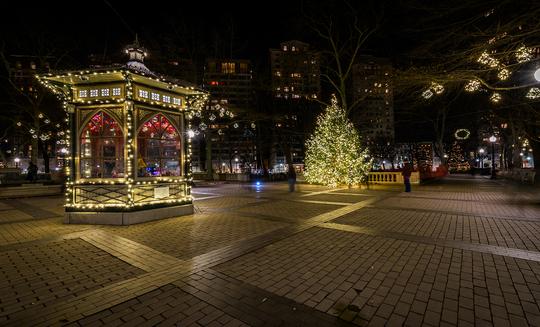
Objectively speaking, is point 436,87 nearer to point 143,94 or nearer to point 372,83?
point 372,83

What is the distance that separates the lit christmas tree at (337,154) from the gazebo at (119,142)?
37.2 feet

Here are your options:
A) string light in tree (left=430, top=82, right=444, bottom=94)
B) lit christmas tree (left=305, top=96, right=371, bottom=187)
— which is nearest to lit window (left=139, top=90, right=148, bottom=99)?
string light in tree (left=430, top=82, right=444, bottom=94)

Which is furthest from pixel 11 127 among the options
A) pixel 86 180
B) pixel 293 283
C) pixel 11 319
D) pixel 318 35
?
pixel 293 283

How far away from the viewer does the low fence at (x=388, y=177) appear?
19938mm

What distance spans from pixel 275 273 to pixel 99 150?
880cm

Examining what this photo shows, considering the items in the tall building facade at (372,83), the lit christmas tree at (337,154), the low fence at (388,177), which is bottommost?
the low fence at (388,177)

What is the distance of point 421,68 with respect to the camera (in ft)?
33.0

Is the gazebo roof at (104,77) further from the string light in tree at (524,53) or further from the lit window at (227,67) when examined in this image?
the lit window at (227,67)

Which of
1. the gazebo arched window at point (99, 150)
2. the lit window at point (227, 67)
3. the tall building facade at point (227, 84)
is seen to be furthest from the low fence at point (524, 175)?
the lit window at point (227, 67)

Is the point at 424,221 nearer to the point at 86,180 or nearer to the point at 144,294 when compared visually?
the point at 144,294

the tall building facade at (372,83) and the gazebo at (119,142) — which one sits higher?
the tall building facade at (372,83)

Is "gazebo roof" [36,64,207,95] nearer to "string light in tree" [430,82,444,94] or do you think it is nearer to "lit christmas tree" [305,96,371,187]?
"string light in tree" [430,82,444,94]

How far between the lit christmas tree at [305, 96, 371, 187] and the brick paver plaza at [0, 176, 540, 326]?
408 inches

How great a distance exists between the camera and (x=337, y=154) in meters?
18.8
